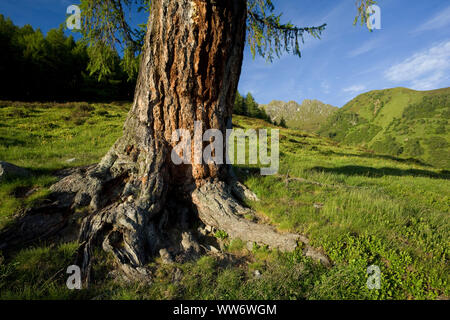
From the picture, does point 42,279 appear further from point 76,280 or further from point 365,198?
point 365,198

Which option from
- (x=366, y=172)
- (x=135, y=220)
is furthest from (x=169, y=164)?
(x=366, y=172)

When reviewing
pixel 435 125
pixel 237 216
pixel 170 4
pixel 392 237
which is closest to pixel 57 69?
pixel 170 4

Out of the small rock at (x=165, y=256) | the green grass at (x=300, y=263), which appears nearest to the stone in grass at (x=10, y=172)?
the green grass at (x=300, y=263)

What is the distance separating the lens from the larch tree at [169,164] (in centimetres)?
317

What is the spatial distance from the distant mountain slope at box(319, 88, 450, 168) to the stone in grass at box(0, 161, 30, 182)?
9805 centimetres

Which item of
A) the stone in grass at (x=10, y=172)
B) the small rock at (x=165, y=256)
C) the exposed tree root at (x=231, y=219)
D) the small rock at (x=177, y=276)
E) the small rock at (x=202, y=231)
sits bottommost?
the small rock at (x=177, y=276)

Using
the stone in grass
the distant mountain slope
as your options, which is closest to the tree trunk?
the stone in grass

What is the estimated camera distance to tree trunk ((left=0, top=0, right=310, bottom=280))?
321 cm

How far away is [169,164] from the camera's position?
13.7 ft

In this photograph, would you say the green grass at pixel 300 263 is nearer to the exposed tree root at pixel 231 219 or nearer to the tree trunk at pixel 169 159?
the exposed tree root at pixel 231 219

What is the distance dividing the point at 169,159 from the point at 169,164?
0.12 m

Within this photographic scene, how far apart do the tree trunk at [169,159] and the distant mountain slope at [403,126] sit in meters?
95.0

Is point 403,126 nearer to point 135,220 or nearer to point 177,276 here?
point 177,276

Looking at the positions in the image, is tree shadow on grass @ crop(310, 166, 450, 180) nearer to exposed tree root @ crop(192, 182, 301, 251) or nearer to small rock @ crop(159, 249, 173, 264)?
exposed tree root @ crop(192, 182, 301, 251)
